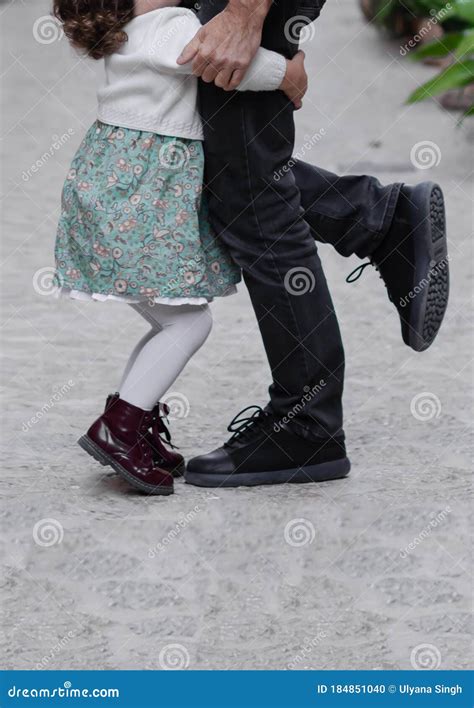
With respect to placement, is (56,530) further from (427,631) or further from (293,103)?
(293,103)

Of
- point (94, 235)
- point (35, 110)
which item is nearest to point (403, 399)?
point (94, 235)

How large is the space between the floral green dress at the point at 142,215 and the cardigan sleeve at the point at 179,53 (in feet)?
0.46

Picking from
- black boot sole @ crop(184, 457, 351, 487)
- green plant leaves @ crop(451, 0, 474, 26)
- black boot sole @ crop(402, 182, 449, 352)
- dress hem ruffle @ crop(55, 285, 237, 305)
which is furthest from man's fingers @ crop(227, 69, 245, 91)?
green plant leaves @ crop(451, 0, 474, 26)

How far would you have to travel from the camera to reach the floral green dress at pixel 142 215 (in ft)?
7.98

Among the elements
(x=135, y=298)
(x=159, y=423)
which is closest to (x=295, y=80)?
(x=135, y=298)

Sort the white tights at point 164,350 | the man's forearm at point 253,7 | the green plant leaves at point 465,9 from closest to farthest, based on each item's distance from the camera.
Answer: the man's forearm at point 253,7
the white tights at point 164,350
the green plant leaves at point 465,9

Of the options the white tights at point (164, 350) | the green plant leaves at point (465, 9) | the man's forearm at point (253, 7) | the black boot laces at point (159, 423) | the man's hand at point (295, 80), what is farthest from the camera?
the green plant leaves at point (465, 9)

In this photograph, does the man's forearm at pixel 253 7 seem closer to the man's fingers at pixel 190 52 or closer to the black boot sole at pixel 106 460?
the man's fingers at pixel 190 52

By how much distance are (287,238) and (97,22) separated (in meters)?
0.53

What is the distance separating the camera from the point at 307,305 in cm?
255

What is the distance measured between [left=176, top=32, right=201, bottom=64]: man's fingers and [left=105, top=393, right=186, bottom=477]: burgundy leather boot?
2.22ft

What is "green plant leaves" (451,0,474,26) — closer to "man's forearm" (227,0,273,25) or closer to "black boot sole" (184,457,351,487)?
"black boot sole" (184,457,351,487)

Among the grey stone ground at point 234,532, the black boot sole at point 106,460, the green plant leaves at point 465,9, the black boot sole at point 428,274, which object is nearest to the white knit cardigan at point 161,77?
the black boot sole at point 428,274

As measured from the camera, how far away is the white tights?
8.29 ft
